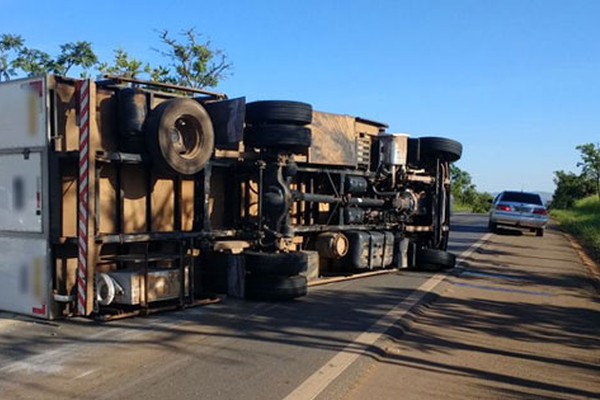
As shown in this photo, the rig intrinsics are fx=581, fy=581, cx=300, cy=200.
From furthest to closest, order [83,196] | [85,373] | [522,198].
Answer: [522,198] < [83,196] < [85,373]

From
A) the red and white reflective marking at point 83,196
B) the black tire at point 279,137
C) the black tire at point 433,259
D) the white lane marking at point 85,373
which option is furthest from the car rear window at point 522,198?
the white lane marking at point 85,373

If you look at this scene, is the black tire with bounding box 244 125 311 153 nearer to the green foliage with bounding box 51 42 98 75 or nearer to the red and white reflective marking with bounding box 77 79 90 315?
the red and white reflective marking with bounding box 77 79 90 315

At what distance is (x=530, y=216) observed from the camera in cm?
2356

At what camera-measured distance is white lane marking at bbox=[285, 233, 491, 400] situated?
4.80m

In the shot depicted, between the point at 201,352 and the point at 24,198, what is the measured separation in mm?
3039

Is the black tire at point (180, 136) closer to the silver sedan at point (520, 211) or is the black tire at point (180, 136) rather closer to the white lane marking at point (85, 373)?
the white lane marking at point (85, 373)

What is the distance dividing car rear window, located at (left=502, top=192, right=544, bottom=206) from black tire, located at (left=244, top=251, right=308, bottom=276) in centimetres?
1794

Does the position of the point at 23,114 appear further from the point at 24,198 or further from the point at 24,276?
the point at 24,276

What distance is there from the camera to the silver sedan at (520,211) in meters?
23.6

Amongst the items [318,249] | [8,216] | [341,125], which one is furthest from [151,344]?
[341,125]

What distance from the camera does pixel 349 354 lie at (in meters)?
5.82

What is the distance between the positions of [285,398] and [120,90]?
4695 mm

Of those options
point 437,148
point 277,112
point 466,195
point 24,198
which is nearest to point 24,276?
point 24,198

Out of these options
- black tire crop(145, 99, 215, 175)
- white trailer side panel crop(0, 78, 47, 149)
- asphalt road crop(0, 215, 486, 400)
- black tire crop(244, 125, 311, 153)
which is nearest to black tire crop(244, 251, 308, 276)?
asphalt road crop(0, 215, 486, 400)
